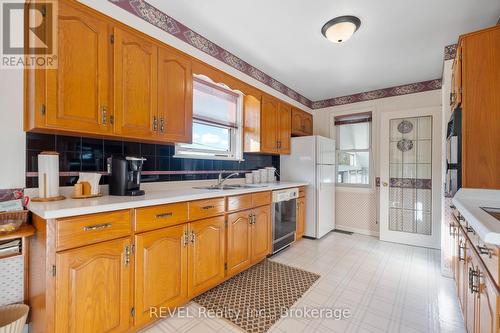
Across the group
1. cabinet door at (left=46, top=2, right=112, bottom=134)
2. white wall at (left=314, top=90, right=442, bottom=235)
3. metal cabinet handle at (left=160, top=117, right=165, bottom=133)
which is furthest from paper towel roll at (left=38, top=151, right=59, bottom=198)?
white wall at (left=314, top=90, right=442, bottom=235)

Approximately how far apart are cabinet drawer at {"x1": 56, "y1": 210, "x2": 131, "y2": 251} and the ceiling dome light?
86.9 inches

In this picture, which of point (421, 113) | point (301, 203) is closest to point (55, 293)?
point (301, 203)

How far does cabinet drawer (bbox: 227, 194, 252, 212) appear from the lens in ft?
7.04

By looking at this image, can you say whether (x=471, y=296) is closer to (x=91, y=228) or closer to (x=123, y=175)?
(x=91, y=228)

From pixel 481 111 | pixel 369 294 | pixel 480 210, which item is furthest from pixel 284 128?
pixel 480 210

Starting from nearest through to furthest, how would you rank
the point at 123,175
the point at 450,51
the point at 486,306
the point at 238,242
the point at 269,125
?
the point at 486,306
the point at 123,175
the point at 238,242
the point at 450,51
the point at 269,125

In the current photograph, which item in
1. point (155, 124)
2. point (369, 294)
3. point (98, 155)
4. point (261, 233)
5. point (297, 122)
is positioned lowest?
point (369, 294)

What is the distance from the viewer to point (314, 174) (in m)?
3.43

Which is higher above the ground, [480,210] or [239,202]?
[480,210]

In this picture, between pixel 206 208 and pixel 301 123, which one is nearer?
pixel 206 208

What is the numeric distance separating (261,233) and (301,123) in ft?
7.40

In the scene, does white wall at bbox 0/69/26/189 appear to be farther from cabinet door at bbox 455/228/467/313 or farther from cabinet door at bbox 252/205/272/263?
cabinet door at bbox 455/228/467/313

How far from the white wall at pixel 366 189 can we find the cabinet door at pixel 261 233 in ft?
6.43

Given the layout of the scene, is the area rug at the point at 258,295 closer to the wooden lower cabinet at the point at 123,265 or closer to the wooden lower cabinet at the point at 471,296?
the wooden lower cabinet at the point at 123,265
